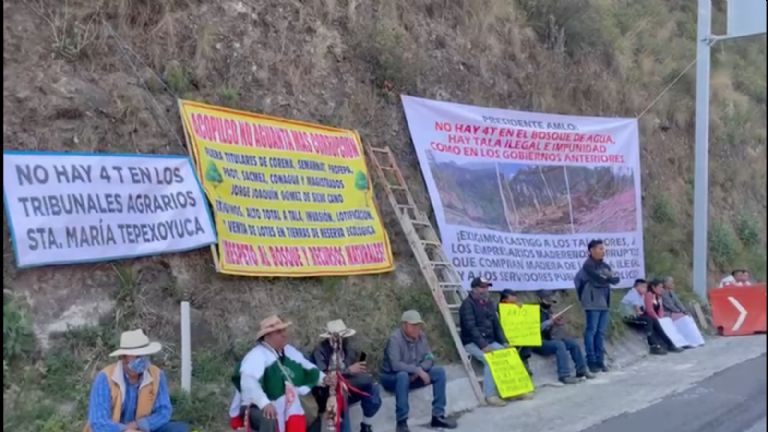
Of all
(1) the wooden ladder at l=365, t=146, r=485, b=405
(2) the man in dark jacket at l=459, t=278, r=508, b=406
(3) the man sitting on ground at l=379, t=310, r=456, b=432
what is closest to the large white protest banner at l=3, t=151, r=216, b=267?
(3) the man sitting on ground at l=379, t=310, r=456, b=432

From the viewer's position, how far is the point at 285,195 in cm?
991

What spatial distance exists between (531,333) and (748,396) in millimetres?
2632

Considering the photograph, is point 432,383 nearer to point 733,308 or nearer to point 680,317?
point 733,308

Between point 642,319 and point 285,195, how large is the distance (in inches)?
263

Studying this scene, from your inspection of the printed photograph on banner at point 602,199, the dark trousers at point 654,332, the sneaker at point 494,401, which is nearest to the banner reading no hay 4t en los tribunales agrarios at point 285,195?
the sneaker at point 494,401

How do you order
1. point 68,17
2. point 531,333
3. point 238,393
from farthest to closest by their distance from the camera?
point 531,333 → point 68,17 → point 238,393

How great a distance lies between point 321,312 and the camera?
32.3 feet

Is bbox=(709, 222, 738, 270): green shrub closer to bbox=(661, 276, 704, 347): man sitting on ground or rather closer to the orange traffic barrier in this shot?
bbox=(661, 276, 704, 347): man sitting on ground

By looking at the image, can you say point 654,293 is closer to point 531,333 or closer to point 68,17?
point 531,333

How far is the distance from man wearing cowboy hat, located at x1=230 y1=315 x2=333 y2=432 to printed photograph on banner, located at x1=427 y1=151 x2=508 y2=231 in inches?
182

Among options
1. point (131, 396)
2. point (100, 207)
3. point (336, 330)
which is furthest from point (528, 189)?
point (131, 396)

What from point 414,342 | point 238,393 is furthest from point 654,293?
point 238,393

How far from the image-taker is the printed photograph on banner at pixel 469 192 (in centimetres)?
1218

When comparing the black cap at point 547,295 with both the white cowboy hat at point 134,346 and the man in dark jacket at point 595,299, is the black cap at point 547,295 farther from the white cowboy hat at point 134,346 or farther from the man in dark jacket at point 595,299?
the white cowboy hat at point 134,346
